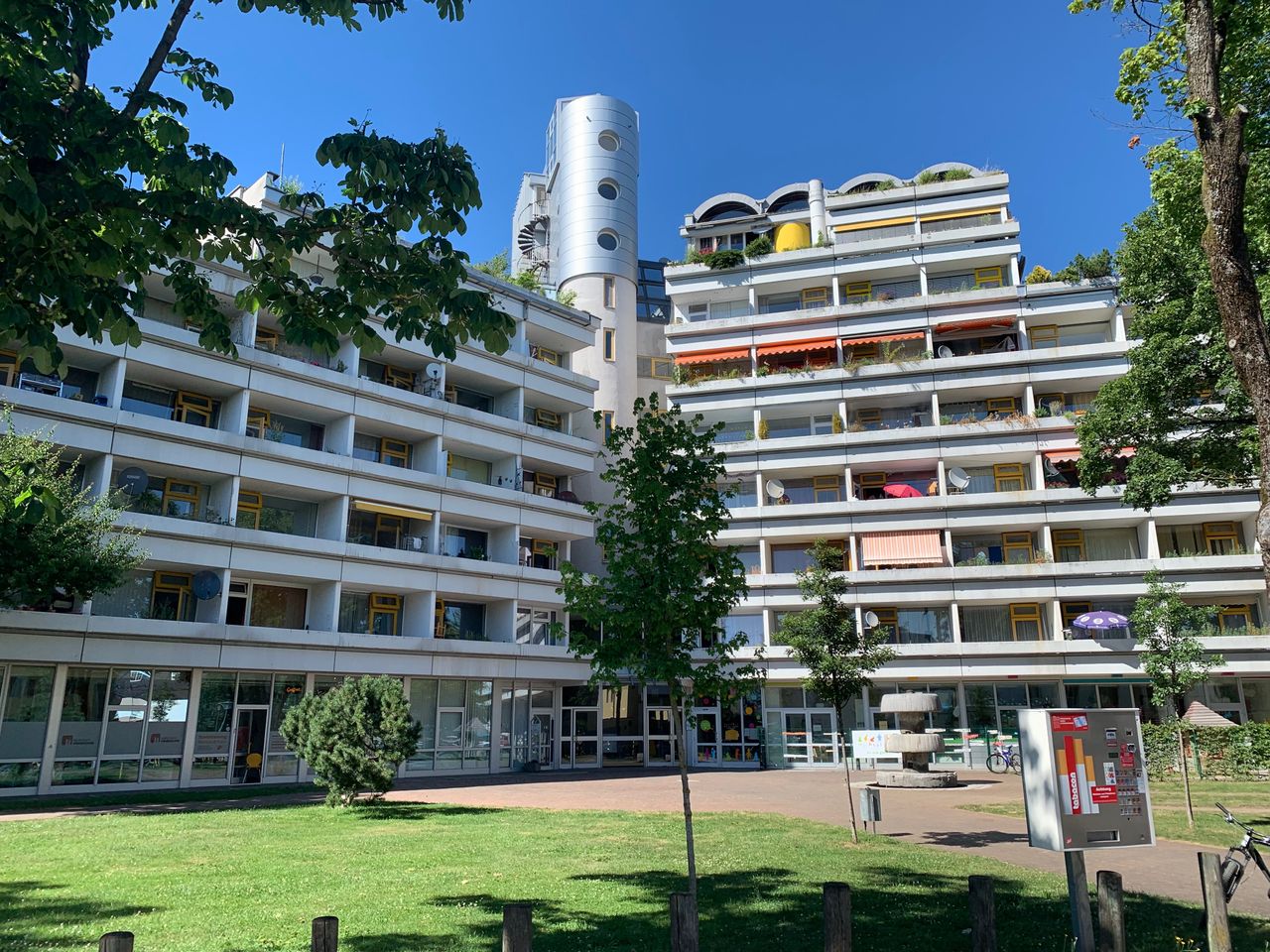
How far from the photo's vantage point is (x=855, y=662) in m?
17.2

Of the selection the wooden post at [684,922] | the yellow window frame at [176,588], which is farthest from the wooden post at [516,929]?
the yellow window frame at [176,588]

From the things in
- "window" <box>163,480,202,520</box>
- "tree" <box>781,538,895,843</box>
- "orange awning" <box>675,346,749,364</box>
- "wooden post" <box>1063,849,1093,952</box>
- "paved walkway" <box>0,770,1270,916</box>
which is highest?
"orange awning" <box>675,346,749,364</box>

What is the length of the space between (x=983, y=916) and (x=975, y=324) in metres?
39.3

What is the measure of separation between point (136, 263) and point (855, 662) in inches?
560

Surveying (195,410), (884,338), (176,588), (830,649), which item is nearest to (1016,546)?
(884,338)

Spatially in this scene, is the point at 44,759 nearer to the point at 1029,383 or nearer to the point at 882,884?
the point at 882,884

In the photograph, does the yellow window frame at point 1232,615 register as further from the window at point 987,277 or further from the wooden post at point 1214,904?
the wooden post at point 1214,904

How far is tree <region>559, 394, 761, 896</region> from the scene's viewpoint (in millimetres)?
9695

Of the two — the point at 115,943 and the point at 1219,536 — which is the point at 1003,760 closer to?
the point at 1219,536

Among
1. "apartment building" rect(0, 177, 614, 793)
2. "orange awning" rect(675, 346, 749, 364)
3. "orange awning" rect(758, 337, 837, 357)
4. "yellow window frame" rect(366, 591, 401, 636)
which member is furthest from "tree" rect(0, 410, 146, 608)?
"orange awning" rect(758, 337, 837, 357)

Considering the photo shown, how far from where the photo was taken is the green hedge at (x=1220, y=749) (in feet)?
87.1

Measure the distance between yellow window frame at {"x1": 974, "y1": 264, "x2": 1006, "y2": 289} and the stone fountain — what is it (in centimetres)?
2245

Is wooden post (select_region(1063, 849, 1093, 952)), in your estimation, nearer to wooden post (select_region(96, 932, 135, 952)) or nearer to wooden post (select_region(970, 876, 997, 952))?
wooden post (select_region(970, 876, 997, 952))

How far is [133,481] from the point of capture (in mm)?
26516
